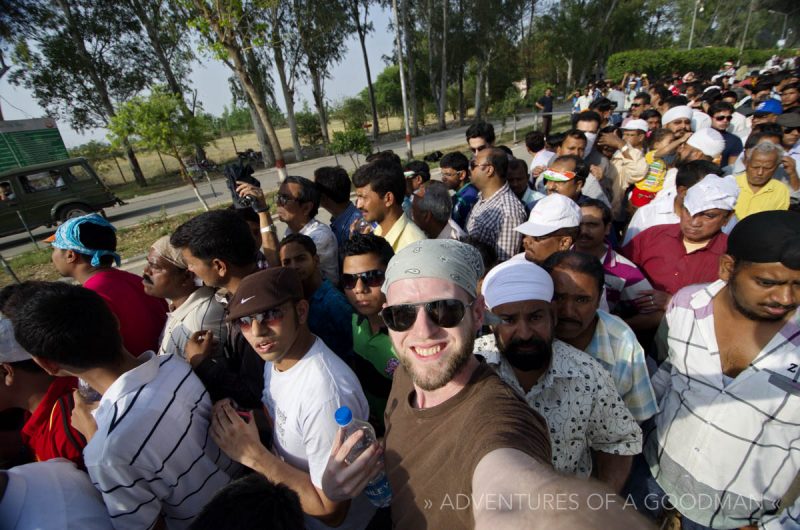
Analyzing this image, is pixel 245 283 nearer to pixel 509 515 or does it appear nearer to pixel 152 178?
pixel 509 515

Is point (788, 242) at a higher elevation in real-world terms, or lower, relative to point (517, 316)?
higher

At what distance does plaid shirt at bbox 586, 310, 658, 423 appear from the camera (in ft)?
6.19

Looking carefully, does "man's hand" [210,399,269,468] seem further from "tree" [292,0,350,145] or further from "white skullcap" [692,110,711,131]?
"tree" [292,0,350,145]

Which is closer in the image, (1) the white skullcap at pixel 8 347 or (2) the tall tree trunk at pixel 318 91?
(1) the white skullcap at pixel 8 347

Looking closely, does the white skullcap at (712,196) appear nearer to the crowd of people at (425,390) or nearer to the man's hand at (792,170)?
the crowd of people at (425,390)

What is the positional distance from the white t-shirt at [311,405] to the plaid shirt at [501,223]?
7.06ft

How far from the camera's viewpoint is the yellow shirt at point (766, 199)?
3.35m

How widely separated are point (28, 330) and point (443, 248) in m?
1.77

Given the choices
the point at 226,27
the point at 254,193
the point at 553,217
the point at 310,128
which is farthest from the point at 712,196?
the point at 310,128

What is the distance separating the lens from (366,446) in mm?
1492

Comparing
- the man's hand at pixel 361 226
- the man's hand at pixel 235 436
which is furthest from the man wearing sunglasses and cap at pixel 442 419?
the man's hand at pixel 361 226

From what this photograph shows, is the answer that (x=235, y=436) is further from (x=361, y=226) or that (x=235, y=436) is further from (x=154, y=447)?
(x=361, y=226)

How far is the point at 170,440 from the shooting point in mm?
1560

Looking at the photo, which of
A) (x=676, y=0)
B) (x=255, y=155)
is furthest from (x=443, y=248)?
(x=676, y=0)
